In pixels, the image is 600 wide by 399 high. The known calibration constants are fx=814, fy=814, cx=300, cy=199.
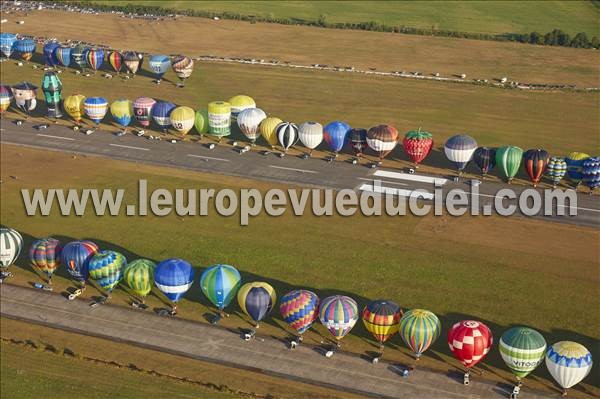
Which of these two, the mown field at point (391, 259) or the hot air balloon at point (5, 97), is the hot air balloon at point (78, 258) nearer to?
the mown field at point (391, 259)

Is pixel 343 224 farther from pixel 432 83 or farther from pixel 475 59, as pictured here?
pixel 475 59

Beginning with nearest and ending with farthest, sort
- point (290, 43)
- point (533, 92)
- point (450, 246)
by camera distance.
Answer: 1. point (450, 246)
2. point (533, 92)
3. point (290, 43)

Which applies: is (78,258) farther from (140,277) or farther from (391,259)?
(391,259)

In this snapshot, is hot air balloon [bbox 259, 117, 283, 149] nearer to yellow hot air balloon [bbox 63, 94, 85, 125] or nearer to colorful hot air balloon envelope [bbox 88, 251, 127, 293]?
yellow hot air balloon [bbox 63, 94, 85, 125]

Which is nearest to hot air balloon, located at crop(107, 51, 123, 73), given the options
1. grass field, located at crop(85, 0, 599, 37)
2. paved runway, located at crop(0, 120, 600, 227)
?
paved runway, located at crop(0, 120, 600, 227)

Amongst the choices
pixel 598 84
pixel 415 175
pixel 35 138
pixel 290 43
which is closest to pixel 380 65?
pixel 290 43

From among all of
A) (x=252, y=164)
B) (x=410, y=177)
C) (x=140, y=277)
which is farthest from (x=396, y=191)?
(x=140, y=277)
